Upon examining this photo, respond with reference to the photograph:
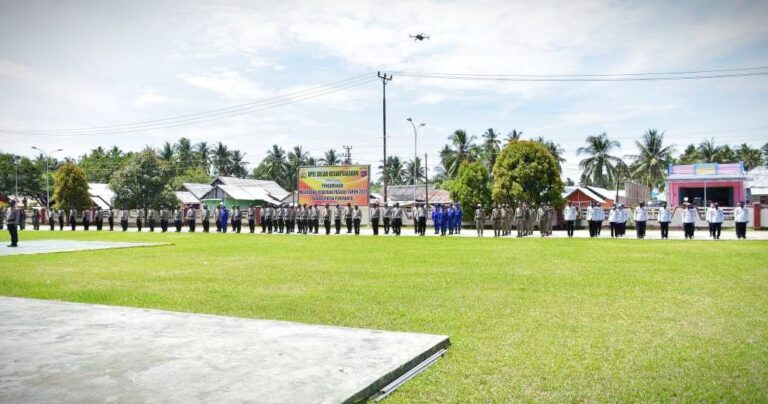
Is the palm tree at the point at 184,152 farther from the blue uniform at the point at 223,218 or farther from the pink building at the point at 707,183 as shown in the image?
the pink building at the point at 707,183

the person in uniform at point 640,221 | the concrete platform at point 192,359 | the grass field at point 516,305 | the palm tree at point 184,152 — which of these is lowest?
the grass field at point 516,305

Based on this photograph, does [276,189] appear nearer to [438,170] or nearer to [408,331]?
[438,170]

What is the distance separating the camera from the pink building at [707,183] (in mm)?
42250

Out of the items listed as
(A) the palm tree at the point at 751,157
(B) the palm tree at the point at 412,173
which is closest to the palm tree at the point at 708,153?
(A) the palm tree at the point at 751,157

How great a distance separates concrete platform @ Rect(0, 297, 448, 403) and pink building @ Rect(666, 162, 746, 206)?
143 feet

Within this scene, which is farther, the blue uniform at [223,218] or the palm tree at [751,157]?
the palm tree at [751,157]

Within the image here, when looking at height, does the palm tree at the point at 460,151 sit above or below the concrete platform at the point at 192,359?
above

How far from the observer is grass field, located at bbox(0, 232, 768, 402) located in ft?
14.2

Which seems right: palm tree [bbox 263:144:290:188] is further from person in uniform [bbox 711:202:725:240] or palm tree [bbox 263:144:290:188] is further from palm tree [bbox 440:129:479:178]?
person in uniform [bbox 711:202:725:240]

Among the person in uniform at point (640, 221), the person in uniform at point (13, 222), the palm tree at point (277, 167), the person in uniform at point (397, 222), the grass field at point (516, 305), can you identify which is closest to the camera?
the grass field at point (516, 305)

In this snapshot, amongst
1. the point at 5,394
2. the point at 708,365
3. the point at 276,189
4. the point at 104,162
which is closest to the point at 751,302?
the point at 708,365

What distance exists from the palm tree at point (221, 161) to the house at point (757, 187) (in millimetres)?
68050

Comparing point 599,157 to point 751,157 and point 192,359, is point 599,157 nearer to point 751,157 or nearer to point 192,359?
point 751,157

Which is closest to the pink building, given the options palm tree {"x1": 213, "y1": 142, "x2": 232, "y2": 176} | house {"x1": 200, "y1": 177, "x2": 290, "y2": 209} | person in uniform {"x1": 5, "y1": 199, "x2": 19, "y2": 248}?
house {"x1": 200, "y1": 177, "x2": 290, "y2": 209}
